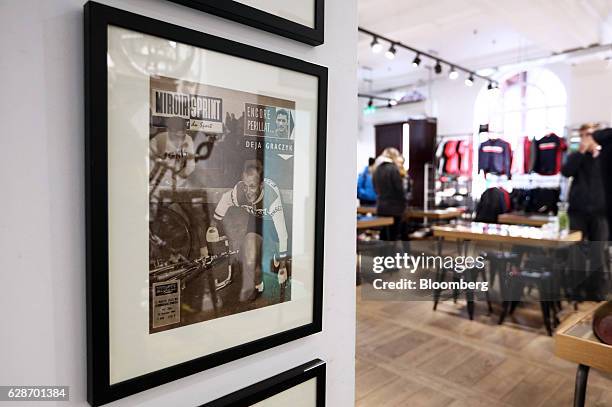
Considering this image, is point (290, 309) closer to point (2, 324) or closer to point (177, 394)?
point (177, 394)

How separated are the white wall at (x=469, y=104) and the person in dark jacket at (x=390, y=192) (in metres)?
1.13

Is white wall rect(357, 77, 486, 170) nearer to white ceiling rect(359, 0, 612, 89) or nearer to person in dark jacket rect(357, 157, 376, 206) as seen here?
white ceiling rect(359, 0, 612, 89)

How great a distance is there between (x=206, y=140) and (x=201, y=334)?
0.38 meters

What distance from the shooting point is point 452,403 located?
2438 millimetres

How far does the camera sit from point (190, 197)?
2.48 feet

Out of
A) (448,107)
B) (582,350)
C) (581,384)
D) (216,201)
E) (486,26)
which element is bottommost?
(581,384)

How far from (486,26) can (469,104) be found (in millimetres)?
2433

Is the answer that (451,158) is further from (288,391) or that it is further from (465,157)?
(288,391)

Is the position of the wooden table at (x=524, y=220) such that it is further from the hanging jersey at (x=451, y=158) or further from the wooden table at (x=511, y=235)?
the hanging jersey at (x=451, y=158)

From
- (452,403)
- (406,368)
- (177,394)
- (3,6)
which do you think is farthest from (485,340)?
(3,6)

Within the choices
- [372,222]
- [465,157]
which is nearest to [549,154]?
[465,157]

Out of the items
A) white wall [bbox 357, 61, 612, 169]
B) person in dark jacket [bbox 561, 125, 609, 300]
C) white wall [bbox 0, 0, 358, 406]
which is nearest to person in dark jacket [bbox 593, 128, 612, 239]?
person in dark jacket [bbox 561, 125, 609, 300]

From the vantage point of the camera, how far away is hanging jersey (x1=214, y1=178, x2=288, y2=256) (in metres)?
0.81

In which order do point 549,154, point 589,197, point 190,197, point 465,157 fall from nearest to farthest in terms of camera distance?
point 190,197
point 589,197
point 549,154
point 465,157
